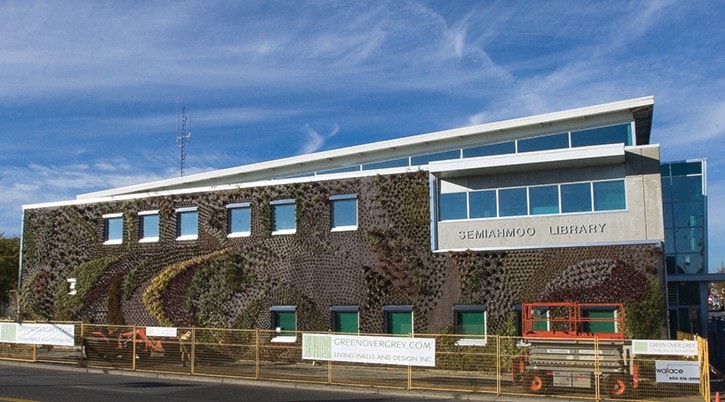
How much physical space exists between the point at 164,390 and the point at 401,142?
1656 centimetres

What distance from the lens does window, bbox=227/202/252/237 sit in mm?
29047

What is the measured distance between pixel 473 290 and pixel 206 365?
29.7ft

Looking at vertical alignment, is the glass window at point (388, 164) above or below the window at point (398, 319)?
above

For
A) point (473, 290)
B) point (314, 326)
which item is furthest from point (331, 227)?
point (473, 290)

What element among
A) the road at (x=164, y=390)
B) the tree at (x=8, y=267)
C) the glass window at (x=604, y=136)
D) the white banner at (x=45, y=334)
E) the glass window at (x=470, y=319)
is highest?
the glass window at (x=604, y=136)

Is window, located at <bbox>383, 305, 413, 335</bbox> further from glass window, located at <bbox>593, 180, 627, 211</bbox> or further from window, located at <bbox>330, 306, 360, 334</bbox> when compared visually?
glass window, located at <bbox>593, 180, 627, 211</bbox>

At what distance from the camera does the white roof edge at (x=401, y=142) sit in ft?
90.9

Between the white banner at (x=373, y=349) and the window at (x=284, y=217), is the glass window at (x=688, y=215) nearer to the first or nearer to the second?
the window at (x=284, y=217)

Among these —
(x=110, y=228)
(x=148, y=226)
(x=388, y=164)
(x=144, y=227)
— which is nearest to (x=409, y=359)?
(x=388, y=164)

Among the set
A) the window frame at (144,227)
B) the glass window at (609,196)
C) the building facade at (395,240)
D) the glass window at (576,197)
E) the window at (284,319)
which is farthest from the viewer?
the window frame at (144,227)

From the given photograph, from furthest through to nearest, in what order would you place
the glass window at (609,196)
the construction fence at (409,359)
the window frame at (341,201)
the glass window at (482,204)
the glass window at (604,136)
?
the glass window at (604,136) → the window frame at (341,201) → the glass window at (482,204) → the glass window at (609,196) → the construction fence at (409,359)

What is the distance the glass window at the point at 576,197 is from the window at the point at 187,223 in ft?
48.5

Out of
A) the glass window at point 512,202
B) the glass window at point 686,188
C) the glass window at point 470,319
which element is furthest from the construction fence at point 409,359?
the glass window at point 686,188

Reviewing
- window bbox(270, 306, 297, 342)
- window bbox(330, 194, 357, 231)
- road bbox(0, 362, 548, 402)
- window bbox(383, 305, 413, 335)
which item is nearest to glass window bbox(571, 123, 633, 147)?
window bbox(330, 194, 357, 231)
